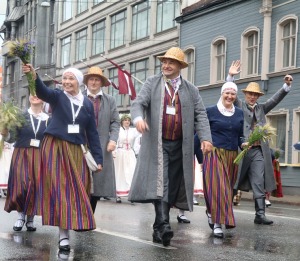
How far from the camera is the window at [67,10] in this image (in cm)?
5381

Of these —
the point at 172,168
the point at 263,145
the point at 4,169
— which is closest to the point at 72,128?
the point at 172,168

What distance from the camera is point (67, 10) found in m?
54.5

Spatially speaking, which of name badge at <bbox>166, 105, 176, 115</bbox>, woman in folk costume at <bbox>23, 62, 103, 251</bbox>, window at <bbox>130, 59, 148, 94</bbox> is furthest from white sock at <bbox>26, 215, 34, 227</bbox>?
window at <bbox>130, 59, 148, 94</bbox>

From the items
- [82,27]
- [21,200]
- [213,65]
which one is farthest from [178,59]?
[82,27]

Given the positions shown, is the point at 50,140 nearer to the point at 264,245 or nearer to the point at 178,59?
the point at 178,59

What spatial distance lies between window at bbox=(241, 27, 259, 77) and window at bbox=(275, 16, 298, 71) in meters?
1.59

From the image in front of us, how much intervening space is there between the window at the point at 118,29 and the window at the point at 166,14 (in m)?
4.80

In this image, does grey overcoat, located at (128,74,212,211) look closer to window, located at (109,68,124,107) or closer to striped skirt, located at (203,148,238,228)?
striped skirt, located at (203,148,238,228)

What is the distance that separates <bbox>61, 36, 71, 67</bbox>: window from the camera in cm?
5375

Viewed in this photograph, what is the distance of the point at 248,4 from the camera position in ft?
98.5

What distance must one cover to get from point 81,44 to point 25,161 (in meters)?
41.1

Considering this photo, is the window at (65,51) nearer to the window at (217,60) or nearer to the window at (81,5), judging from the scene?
the window at (81,5)

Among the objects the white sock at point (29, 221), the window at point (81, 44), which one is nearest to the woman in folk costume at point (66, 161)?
the white sock at point (29, 221)

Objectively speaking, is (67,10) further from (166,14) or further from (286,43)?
(286,43)
